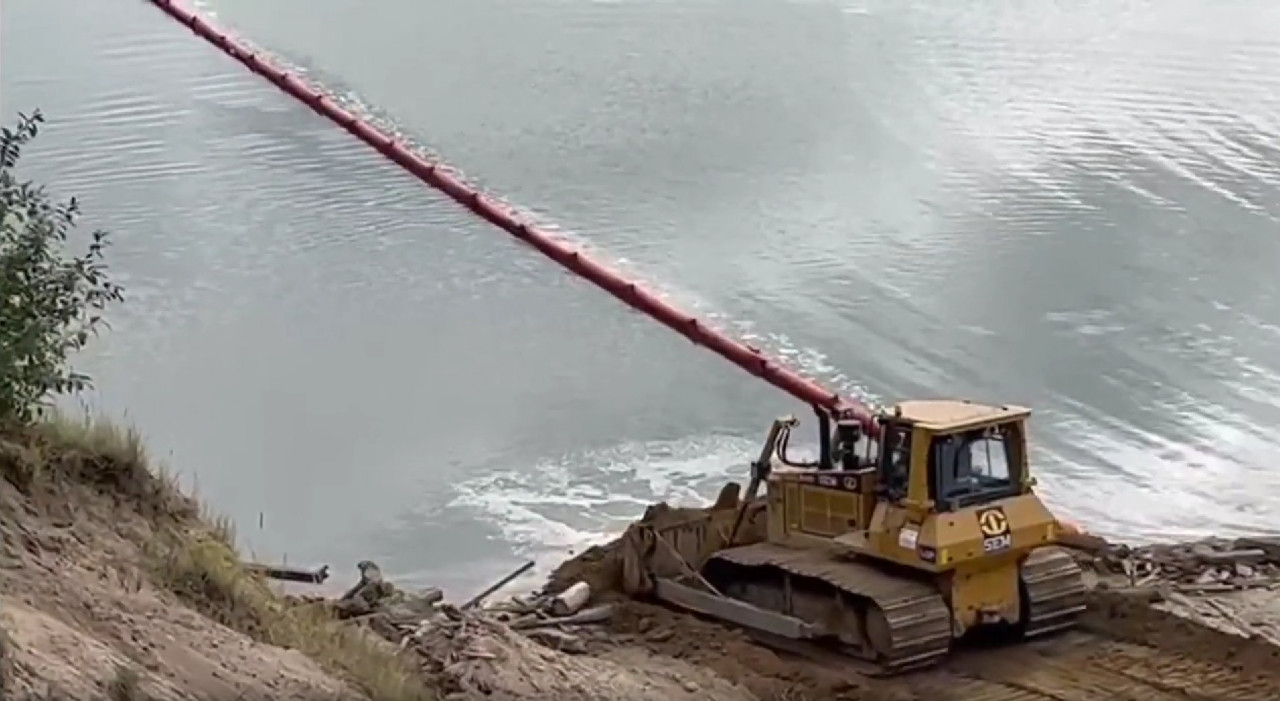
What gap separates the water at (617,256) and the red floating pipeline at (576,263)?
4.59ft

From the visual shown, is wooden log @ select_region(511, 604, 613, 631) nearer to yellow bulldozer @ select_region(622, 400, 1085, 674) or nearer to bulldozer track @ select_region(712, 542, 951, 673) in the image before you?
yellow bulldozer @ select_region(622, 400, 1085, 674)

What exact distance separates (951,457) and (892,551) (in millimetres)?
692

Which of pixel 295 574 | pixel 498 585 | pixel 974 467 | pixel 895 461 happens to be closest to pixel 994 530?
pixel 974 467

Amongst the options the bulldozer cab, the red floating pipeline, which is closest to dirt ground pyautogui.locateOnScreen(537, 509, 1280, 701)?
the bulldozer cab

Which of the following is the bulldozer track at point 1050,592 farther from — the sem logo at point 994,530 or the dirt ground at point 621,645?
the sem logo at point 994,530

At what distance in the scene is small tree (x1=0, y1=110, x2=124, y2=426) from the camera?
1033 cm

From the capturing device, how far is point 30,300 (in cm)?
1041

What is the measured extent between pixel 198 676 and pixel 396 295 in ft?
37.6

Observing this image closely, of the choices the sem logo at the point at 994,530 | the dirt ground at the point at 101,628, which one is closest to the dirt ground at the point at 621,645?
the dirt ground at the point at 101,628

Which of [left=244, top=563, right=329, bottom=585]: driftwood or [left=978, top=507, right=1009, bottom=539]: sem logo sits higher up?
[left=978, top=507, right=1009, bottom=539]: sem logo

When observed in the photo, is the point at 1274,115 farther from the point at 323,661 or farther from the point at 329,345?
the point at 323,661

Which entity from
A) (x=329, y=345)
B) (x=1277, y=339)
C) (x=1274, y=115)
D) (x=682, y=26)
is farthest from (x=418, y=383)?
(x=1274, y=115)

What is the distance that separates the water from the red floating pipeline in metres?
1.40

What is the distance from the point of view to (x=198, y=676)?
8.70 meters
